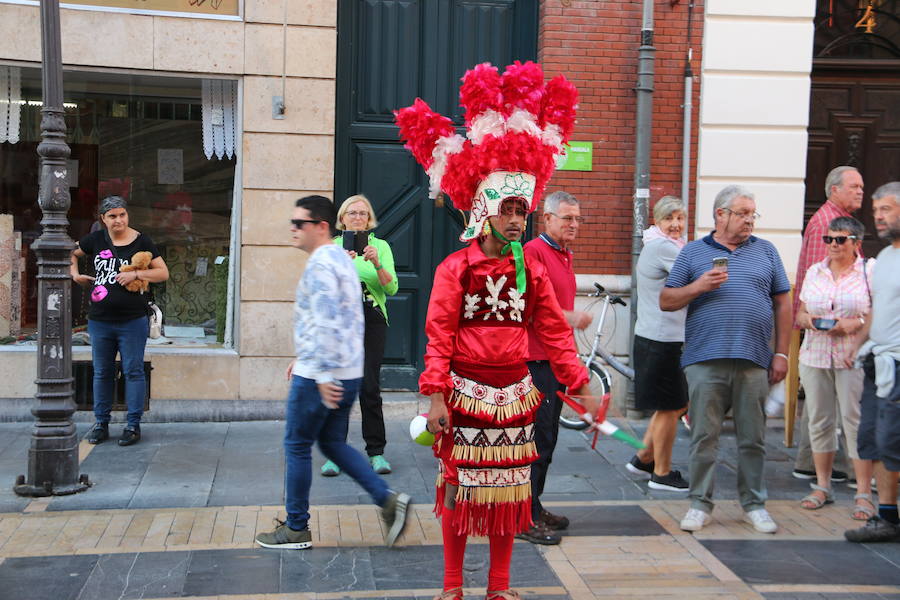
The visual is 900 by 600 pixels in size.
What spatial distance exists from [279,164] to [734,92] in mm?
4360

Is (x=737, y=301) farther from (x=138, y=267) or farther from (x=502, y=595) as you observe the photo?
(x=138, y=267)

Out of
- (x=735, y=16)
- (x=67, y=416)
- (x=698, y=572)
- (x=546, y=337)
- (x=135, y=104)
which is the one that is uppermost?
(x=735, y=16)

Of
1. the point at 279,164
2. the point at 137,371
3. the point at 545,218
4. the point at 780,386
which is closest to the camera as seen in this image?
the point at 545,218

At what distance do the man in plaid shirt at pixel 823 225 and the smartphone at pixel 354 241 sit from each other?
10.5ft

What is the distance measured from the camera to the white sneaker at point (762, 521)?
6.09m

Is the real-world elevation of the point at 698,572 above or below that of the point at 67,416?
below

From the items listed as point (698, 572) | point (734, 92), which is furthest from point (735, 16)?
Answer: point (698, 572)

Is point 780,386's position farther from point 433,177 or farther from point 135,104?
point 135,104

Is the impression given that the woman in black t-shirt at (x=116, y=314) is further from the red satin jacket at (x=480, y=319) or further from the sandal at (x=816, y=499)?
the sandal at (x=816, y=499)

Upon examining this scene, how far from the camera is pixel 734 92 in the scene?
30.6 feet

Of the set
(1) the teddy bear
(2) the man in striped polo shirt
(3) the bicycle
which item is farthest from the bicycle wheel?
(1) the teddy bear

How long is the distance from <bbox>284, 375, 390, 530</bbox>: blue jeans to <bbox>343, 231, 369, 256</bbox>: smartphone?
5.01ft

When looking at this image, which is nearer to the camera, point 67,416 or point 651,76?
point 67,416

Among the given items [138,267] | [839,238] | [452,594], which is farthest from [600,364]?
[452,594]
